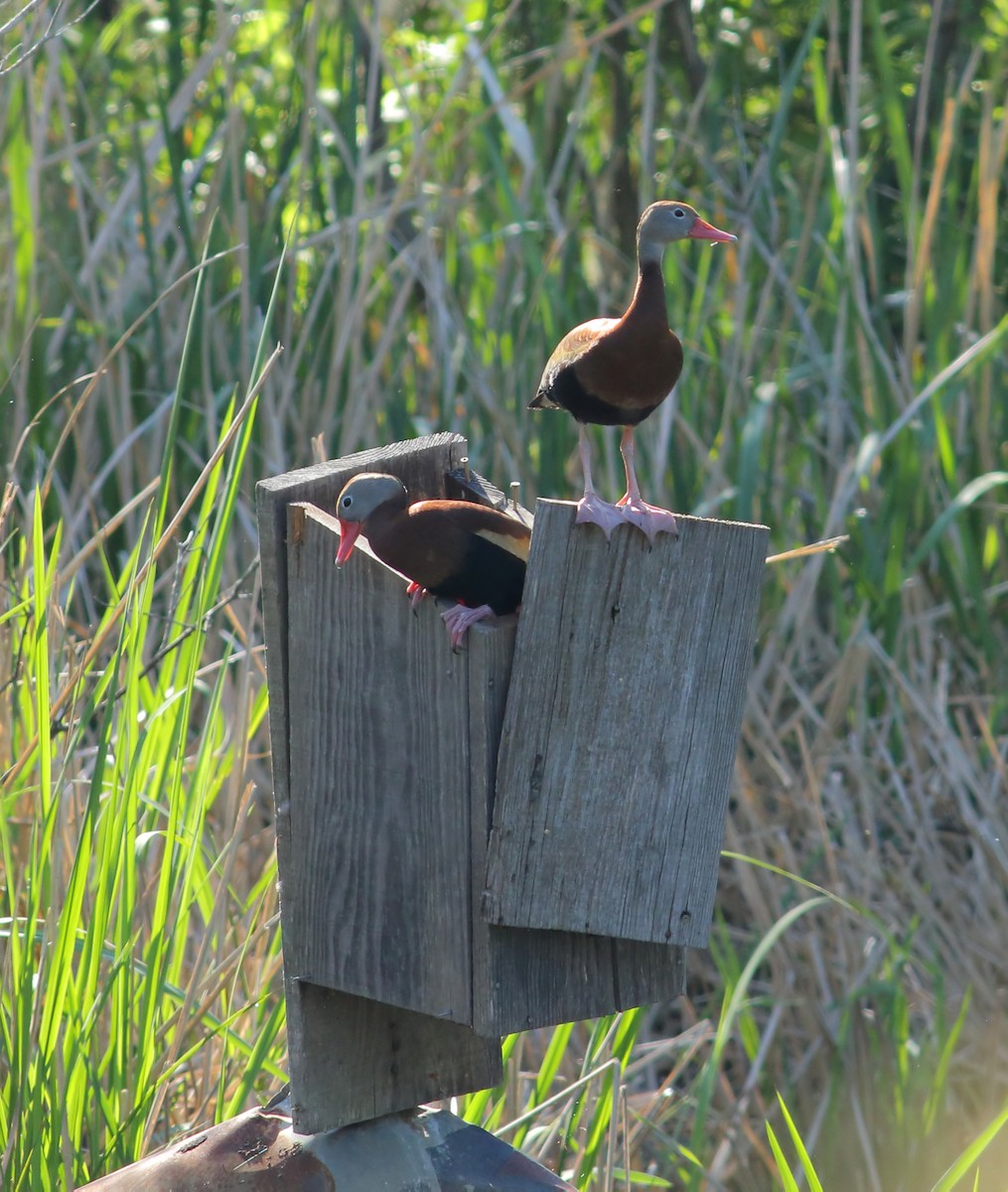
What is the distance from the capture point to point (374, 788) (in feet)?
5.51

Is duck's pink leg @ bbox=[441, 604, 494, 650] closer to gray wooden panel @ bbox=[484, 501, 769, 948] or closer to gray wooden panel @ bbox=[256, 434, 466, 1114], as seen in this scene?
gray wooden panel @ bbox=[484, 501, 769, 948]

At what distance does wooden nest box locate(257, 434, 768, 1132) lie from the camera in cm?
160

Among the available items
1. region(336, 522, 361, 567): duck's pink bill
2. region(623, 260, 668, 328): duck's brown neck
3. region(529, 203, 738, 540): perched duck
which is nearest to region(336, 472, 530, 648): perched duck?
region(336, 522, 361, 567): duck's pink bill

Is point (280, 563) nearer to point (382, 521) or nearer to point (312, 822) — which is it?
point (382, 521)

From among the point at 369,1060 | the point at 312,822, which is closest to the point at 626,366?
the point at 312,822

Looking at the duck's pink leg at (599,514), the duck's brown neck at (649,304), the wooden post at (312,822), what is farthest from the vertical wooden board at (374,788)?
the duck's brown neck at (649,304)

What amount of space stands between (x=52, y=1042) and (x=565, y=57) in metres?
2.75

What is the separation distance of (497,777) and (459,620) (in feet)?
0.58

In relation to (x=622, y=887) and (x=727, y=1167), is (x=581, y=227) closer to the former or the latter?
(x=727, y=1167)

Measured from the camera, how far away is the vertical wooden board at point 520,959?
1.59m

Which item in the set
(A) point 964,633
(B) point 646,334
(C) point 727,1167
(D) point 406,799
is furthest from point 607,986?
(A) point 964,633

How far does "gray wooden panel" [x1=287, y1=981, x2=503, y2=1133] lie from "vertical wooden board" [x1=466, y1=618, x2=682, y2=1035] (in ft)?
0.46

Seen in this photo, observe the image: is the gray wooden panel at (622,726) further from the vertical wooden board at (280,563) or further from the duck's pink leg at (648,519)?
the vertical wooden board at (280,563)

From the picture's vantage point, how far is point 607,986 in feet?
5.69
